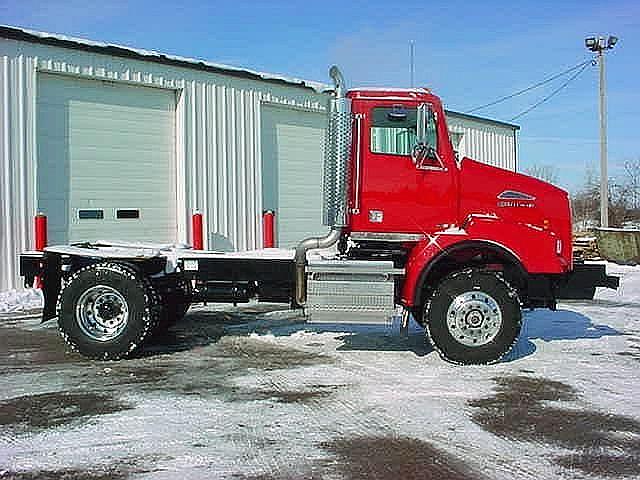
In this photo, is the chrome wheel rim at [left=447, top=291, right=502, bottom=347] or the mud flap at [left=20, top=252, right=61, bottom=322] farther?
the mud flap at [left=20, top=252, right=61, bottom=322]

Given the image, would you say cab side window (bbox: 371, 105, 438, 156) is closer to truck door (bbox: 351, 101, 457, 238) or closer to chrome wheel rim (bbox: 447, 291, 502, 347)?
truck door (bbox: 351, 101, 457, 238)

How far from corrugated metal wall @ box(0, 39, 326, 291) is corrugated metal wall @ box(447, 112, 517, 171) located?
6519mm

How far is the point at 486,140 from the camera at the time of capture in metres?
25.6

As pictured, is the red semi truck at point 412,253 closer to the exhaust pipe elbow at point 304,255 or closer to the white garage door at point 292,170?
the exhaust pipe elbow at point 304,255

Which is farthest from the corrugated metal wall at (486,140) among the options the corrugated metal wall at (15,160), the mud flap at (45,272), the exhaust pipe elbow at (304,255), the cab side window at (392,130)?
the mud flap at (45,272)

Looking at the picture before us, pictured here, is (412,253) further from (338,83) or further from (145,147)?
(145,147)

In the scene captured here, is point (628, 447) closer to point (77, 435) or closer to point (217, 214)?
point (77, 435)

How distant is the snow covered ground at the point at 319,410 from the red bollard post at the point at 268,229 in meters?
8.05

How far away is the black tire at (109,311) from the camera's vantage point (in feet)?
27.8

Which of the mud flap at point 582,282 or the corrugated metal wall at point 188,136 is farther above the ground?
the corrugated metal wall at point 188,136

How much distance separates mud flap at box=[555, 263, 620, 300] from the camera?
873 centimetres

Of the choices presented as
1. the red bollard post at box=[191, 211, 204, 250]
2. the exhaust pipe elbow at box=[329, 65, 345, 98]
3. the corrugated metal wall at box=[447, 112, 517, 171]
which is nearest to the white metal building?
the red bollard post at box=[191, 211, 204, 250]

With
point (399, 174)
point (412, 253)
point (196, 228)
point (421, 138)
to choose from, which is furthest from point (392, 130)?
point (196, 228)

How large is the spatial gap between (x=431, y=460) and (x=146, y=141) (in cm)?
1248
